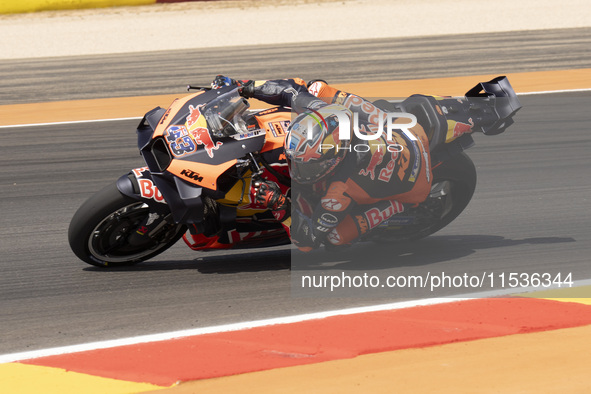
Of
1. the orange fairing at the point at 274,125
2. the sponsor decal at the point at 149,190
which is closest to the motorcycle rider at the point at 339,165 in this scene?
the orange fairing at the point at 274,125

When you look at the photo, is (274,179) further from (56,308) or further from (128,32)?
(128,32)

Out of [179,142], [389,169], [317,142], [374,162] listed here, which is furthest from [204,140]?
[389,169]

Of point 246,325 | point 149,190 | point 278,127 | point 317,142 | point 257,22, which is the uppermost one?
point 257,22

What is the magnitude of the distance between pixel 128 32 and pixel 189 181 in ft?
55.5

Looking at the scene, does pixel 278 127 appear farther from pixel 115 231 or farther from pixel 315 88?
pixel 115 231

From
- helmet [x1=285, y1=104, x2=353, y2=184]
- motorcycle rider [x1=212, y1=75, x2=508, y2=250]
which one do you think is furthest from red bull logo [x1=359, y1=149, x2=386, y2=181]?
helmet [x1=285, y1=104, x2=353, y2=184]

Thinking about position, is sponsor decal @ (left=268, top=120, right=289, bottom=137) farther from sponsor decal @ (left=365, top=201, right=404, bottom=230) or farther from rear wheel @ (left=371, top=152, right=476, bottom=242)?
rear wheel @ (left=371, top=152, right=476, bottom=242)

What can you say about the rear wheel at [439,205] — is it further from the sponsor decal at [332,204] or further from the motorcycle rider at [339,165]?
the sponsor decal at [332,204]

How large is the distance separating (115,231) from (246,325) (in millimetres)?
1409

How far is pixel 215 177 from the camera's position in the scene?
18.9ft

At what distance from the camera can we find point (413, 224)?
6676mm

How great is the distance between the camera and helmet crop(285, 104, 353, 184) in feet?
18.6

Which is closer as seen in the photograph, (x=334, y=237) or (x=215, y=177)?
(x=215, y=177)

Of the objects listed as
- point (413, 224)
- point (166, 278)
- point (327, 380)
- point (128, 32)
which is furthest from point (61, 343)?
point (128, 32)
